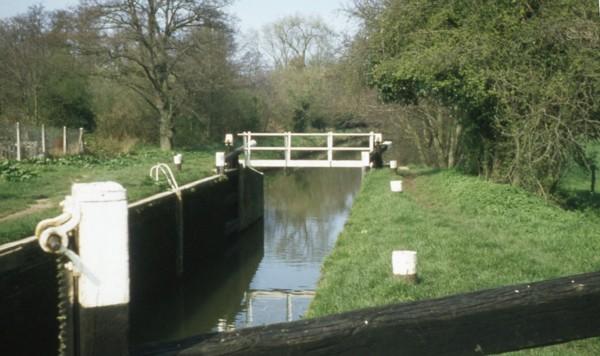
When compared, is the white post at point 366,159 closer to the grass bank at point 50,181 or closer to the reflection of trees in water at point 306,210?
the reflection of trees in water at point 306,210

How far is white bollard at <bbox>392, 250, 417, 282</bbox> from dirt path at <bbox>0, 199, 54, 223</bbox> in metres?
5.31

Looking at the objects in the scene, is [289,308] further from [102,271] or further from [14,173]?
[102,271]

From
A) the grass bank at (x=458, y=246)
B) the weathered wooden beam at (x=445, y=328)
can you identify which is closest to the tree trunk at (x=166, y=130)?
the grass bank at (x=458, y=246)

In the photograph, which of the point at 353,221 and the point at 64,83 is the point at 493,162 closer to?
the point at 353,221

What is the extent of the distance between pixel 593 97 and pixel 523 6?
2.75 meters

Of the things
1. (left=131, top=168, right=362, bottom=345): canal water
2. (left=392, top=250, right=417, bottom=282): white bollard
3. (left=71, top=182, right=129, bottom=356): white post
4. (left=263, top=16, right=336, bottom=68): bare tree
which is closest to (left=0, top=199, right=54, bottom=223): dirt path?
(left=131, top=168, right=362, bottom=345): canal water

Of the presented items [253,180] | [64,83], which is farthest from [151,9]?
[253,180]

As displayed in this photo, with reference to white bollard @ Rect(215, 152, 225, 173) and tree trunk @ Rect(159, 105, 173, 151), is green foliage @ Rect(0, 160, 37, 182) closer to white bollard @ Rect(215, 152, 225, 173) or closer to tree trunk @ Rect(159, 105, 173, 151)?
white bollard @ Rect(215, 152, 225, 173)

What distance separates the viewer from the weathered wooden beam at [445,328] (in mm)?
1938

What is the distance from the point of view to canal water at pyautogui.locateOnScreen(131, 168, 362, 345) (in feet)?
37.7

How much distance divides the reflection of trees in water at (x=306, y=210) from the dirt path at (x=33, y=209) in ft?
21.4

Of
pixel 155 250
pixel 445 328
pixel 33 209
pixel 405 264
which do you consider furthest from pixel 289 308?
pixel 445 328

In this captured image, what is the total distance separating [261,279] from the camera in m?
14.9

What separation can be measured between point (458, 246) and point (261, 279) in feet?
21.9
